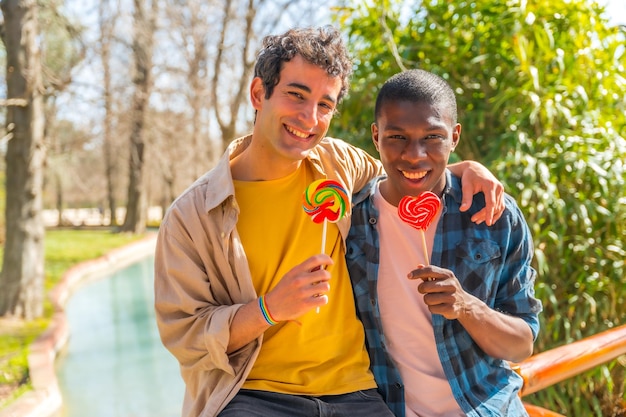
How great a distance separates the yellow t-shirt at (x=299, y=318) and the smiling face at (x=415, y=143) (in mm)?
286

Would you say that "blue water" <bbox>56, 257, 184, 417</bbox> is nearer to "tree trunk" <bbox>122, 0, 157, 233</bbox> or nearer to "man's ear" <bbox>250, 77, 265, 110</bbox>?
"man's ear" <bbox>250, 77, 265, 110</bbox>

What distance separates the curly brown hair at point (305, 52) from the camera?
1.96 meters

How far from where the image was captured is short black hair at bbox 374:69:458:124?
1.91 m

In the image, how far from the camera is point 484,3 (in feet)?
11.8

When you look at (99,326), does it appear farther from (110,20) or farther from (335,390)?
(335,390)

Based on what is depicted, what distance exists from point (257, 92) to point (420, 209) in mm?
693

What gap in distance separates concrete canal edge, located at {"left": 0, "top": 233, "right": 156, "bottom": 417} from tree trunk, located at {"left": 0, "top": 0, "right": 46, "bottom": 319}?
63 cm

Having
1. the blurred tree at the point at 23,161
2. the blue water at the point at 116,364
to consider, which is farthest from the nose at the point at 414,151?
the blurred tree at the point at 23,161

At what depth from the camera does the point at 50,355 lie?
6.19 metres

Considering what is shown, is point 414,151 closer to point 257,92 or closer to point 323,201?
point 323,201

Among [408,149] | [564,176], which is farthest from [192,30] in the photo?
[408,149]

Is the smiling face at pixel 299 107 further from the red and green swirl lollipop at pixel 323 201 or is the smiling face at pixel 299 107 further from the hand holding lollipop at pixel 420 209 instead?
the hand holding lollipop at pixel 420 209

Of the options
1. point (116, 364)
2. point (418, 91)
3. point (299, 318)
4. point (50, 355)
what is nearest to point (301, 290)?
point (299, 318)

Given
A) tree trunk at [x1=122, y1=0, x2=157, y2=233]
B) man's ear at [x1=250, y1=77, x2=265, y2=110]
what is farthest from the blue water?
tree trunk at [x1=122, y1=0, x2=157, y2=233]
